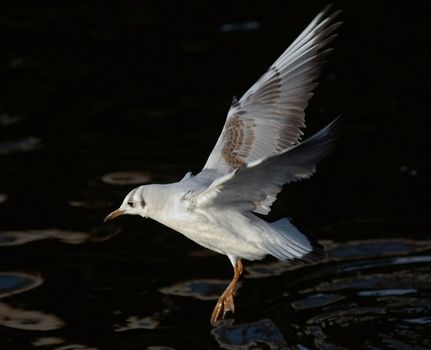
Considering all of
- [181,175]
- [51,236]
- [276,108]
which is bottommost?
[51,236]

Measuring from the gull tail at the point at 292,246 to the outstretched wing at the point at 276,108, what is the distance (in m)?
0.71

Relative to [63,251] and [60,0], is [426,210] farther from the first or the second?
[60,0]

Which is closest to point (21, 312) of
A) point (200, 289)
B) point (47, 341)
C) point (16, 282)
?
point (16, 282)

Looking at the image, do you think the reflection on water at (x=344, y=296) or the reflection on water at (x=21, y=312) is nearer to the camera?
→ the reflection on water at (x=344, y=296)

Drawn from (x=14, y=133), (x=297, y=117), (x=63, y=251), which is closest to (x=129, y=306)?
(x=63, y=251)

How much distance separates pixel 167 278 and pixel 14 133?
3524mm

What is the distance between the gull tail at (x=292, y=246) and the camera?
670 cm

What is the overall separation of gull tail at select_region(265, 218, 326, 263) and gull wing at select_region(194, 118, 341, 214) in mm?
193

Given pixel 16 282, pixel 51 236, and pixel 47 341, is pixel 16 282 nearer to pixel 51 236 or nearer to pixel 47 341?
pixel 51 236

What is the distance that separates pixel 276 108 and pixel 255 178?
132 cm

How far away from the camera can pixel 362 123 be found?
11.3 meters

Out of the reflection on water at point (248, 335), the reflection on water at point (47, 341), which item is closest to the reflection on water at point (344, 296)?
the reflection on water at point (248, 335)

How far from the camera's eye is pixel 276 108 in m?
7.57

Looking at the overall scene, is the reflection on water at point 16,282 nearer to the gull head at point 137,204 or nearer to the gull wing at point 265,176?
the gull head at point 137,204
